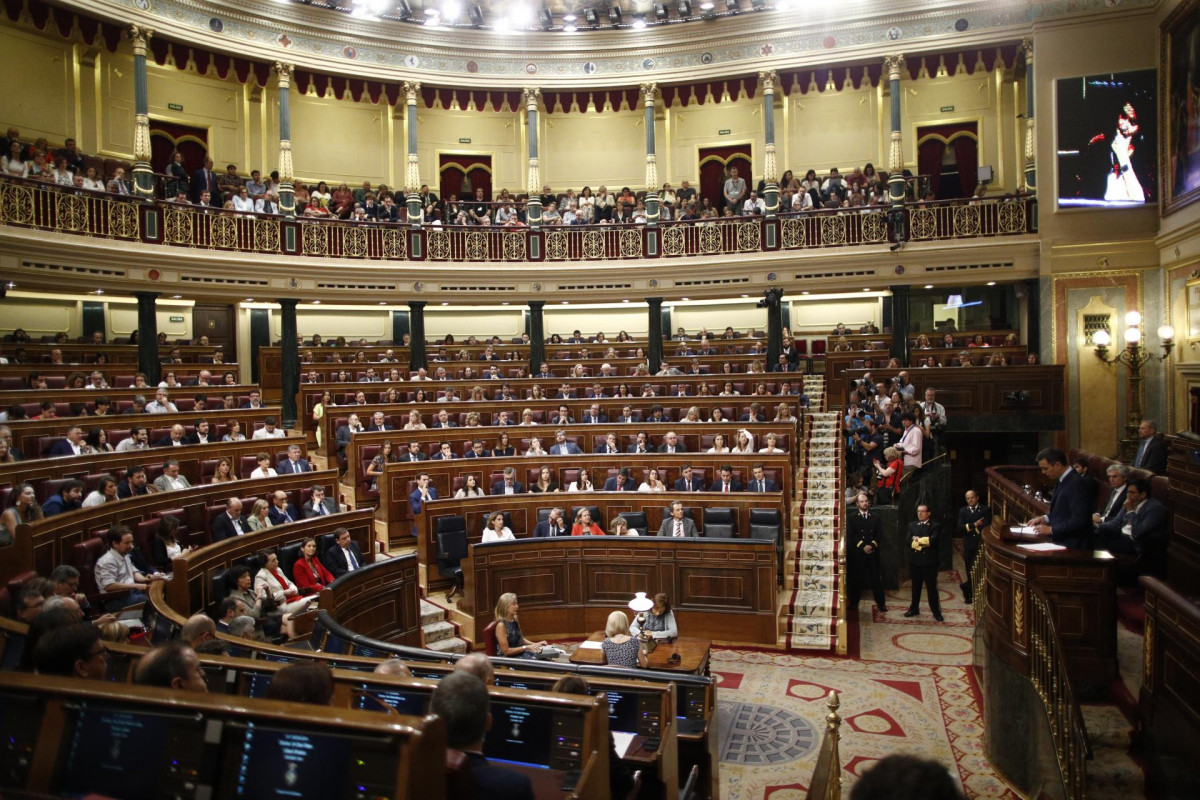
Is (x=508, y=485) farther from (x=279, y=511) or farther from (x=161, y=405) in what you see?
(x=161, y=405)

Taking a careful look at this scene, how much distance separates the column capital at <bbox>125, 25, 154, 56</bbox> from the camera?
1412cm

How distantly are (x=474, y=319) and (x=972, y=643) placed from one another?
47.2 feet

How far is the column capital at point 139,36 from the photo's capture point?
1412 cm

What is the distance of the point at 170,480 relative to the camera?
8508 mm

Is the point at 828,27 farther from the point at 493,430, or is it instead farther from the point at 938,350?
the point at 493,430

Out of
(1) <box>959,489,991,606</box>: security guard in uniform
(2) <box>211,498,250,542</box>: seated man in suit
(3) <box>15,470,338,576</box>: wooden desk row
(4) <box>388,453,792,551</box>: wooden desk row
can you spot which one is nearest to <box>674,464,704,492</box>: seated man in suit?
(4) <box>388,453,792,551</box>: wooden desk row

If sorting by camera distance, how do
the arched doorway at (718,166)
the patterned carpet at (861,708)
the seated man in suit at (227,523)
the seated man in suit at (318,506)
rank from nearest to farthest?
the patterned carpet at (861,708), the seated man in suit at (227,523), the seated man in suit at (318,506), the arched doorway at (718,166)

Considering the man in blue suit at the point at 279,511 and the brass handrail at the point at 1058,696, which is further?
the man in blue suit at the point at 279,511

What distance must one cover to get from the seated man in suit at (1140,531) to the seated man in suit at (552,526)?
4984mm

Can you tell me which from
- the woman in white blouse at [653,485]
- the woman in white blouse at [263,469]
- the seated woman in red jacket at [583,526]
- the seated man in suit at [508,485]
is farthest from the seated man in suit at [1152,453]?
the woman in white blouse at [263,469]

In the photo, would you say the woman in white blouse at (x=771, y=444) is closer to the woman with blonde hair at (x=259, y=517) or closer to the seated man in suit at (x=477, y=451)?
the seated man in suit at (x=477, y=451)

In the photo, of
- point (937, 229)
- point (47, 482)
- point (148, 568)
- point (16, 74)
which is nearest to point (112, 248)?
point (16, 74)

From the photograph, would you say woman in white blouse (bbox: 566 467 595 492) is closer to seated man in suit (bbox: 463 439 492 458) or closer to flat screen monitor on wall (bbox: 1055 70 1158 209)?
seated man in suit (bbox: 463 439 492 458)

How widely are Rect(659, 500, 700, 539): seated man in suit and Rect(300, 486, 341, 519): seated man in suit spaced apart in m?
3.46
